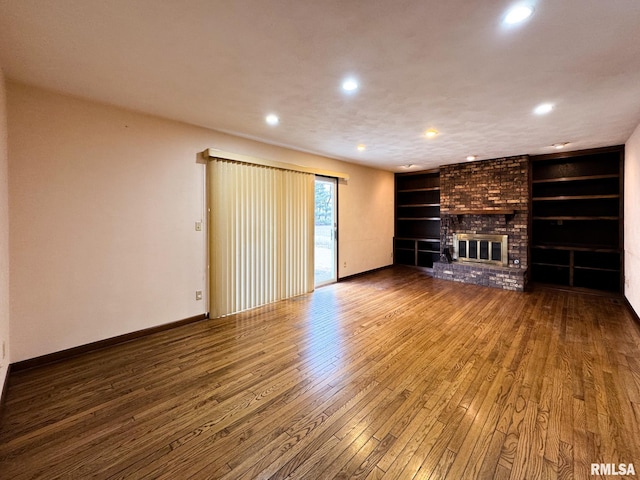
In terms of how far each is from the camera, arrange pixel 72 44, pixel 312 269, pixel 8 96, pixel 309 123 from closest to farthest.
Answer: pixel 72 44 → pixel 8 96 → pixel 309 123 → pixel 312 269

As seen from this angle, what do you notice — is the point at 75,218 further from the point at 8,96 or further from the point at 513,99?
the point at 513,99

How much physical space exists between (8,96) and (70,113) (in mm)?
402

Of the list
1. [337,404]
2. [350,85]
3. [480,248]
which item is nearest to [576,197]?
[480,248]

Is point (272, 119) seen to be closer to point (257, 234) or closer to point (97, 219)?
point (257, 234)

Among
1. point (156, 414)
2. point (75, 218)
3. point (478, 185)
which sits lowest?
point (156, 414)

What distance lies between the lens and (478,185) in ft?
19.8

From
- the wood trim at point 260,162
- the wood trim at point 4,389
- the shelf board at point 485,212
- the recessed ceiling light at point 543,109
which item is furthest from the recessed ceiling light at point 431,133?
the wood trim at point 4,389

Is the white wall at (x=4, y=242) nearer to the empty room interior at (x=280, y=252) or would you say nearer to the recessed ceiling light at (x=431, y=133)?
the empty room interior at (x=280, y=252)

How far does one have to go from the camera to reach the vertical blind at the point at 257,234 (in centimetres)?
386

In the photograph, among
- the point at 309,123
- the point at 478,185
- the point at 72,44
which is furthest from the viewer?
the point at 478,185

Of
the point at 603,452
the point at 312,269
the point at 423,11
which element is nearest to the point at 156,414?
the point at 603,452

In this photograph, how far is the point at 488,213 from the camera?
19.3 ft

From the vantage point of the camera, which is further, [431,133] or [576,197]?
[576,197]

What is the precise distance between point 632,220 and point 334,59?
4620mm
